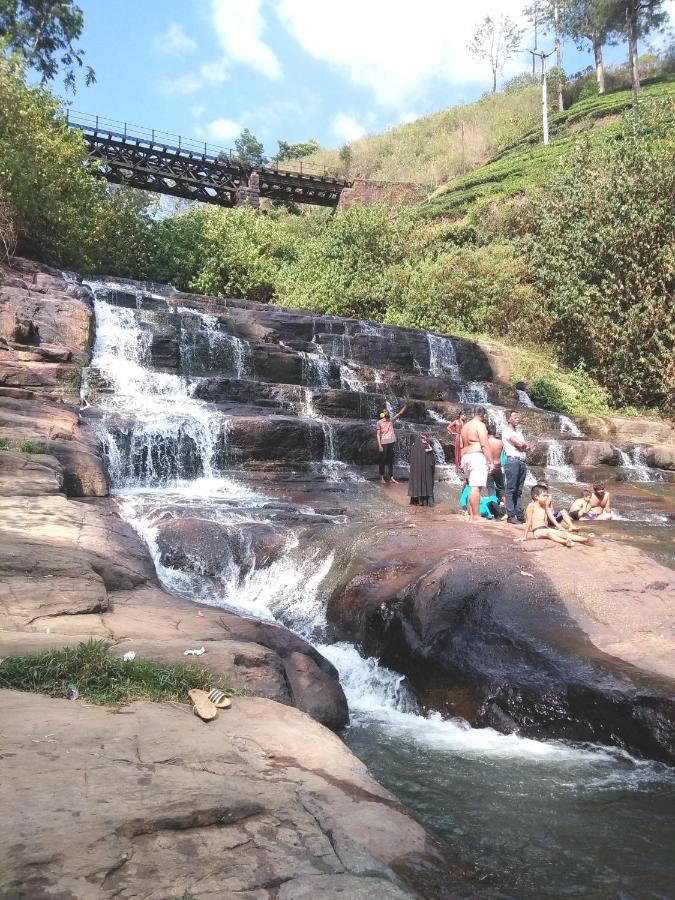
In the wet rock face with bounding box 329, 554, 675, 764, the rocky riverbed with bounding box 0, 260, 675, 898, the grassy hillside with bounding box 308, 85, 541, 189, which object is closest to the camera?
the rocky riverbed with bounding box 0, 260, 675, 898

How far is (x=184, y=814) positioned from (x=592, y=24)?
5810 centimetres

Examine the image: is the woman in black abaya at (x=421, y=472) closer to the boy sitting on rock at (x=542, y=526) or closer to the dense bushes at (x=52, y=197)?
the boy sitting on rock at (x=542, y=526)

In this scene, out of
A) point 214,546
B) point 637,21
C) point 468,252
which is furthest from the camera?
point 637,21

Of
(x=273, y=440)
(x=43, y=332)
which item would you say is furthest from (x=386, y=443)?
(x=43, y=332)

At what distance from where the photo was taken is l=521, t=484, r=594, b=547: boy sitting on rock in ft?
24.7

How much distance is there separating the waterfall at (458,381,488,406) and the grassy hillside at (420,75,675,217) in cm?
1680

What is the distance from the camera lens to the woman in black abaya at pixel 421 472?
11367 mm

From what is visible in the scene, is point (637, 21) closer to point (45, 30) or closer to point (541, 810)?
point (45, 30)

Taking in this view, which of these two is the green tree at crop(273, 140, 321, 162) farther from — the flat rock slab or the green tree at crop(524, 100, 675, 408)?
the flat rock slab

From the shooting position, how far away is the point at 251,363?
55.8 ft

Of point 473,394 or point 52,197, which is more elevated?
point 52,197

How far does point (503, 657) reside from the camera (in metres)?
5.77

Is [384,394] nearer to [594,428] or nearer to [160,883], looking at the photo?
[594,428]

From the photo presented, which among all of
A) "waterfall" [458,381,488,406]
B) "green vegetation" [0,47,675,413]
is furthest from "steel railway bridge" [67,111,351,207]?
"waterfall" [458,381,488,406]
